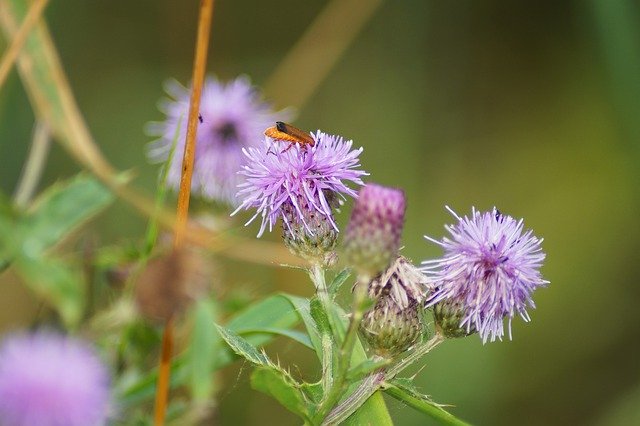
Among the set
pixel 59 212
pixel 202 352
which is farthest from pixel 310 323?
pixel 202 352

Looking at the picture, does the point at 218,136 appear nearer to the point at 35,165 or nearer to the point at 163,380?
the point at 35,165

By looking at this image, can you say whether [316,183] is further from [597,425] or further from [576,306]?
[576,306]

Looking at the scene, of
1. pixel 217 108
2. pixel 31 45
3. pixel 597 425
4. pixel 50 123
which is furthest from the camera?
pixel 597 425

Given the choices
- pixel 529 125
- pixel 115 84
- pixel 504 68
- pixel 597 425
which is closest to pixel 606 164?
pixel 529 125

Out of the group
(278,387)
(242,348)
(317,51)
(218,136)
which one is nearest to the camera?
(278,387)

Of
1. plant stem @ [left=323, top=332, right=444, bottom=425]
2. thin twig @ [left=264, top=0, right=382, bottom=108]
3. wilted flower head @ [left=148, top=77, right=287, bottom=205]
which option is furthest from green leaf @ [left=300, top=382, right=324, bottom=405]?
thin twig @ [left=264, top=0, right=382, bottom=108]

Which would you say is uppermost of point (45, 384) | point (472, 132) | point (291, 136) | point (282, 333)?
point (472, 132)

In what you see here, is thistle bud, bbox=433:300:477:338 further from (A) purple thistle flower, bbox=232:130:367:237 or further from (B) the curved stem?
(B) the curved stem
